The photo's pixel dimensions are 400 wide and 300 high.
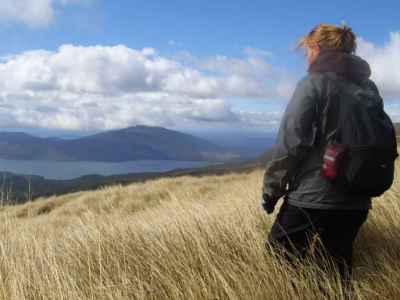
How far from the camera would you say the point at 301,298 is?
274 cm

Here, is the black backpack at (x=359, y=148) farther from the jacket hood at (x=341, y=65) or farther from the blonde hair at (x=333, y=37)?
the blonde hair at (x=333, y=37)

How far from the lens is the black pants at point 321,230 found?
295 cm

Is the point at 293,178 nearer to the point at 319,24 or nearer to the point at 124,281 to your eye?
the point at 319,24

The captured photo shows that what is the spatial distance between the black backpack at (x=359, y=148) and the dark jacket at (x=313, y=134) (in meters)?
0.04

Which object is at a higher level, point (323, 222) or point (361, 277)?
point (323, 222)

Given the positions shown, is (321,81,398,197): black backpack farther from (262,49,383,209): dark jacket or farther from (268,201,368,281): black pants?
(268,201,368,281): black pants

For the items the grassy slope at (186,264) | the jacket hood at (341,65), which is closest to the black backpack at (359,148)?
the jacket hood at (341,65)

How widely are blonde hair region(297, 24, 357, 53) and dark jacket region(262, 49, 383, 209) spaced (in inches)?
3.3

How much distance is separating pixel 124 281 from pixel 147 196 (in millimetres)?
13671

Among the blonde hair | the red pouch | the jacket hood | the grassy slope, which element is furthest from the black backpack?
the grassy slope

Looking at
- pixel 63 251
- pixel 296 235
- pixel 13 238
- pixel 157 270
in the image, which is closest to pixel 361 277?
pixel 296 235

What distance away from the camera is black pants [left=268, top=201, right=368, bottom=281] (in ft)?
9.68

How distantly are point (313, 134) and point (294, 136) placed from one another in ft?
0.44

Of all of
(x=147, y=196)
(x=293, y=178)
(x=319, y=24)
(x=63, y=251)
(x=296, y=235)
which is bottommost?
(x=147, y=196)
